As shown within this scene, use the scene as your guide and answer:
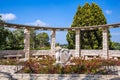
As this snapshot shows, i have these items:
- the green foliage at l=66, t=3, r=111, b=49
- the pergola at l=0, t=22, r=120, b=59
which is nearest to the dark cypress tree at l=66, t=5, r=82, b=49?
the green foliage at l=66, t=3, r=111, b=49

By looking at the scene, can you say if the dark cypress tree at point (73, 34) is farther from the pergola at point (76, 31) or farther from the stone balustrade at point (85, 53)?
the pergola at point (76, 31)

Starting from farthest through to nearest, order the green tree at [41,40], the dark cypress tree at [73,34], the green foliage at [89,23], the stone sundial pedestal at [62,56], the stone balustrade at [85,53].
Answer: the green tree at [41,40] < the dark cypress tree at [73,34] < the green foliage at [89,23] < the stone balustrade at [85,53] < the stone sundial pedestal at [62,56]

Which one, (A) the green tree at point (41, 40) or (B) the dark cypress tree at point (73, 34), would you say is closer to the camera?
(B) the dark cypress tree at point (73, 34)

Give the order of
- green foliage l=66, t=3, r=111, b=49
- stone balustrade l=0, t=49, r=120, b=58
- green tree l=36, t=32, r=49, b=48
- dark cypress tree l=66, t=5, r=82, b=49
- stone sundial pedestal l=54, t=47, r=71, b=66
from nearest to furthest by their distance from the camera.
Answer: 1. stone sundial pedestal l=54, t=47, r=71, b=66
2. stone balustrade l=0, t=49, r=120, b=58
3. green foliage l=66, t=3, r=111, b=49
4. dark cypress tree l=66, t=5, r=82, b=49
5. green tree l=36, t=32, r=49, b=48

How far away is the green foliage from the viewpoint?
3005cm

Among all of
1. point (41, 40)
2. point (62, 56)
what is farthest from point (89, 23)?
point (41, 40)

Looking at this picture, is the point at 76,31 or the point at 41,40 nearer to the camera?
the point at 76,31

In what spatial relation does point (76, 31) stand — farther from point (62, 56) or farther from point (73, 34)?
point (62, 56)

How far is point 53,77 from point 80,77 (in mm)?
1518

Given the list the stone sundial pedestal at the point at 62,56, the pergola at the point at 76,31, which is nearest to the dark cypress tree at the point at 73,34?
the pergola at the point at 76,31

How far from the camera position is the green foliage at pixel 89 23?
30.0 meters

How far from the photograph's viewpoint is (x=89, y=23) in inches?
1193

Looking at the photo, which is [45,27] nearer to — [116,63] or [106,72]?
[116,63]

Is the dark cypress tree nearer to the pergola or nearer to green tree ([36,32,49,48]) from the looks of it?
the pergola
